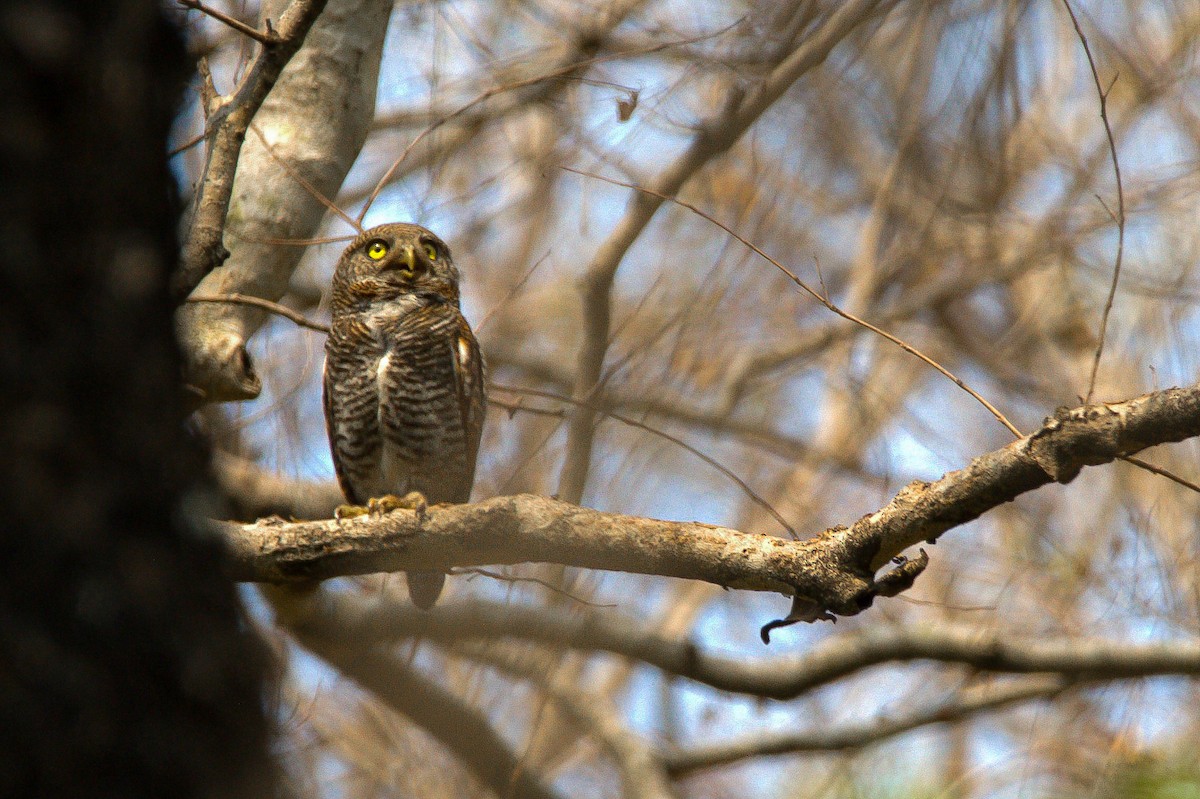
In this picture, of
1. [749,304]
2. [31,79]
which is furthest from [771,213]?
[31,79]

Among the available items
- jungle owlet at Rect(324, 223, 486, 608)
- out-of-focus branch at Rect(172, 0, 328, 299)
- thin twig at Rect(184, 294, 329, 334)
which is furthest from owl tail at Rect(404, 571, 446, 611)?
out-of-focus branch at Rect(172, 0, 328, 299)

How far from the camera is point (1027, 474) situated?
2.80 m

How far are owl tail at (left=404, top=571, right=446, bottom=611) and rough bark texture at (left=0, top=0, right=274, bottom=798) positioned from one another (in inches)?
132

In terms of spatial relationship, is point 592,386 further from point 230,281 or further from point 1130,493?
point 1130,493

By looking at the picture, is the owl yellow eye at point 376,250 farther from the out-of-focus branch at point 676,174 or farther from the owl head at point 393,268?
the out-of-focus branch at point 676,174

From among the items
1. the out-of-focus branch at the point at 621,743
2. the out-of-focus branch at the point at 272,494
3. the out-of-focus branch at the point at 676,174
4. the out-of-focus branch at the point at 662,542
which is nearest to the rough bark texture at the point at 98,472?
the out-of-focus branch at the point at 662,542

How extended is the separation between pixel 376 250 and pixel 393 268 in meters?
0.18

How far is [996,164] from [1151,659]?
2.84 meters

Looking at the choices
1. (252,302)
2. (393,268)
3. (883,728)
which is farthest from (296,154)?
(883,728)

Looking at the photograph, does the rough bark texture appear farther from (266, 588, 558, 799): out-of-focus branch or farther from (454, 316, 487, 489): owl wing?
(454, 316, 487, 489): owl wing

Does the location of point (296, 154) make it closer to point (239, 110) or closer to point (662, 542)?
point (239, 110)

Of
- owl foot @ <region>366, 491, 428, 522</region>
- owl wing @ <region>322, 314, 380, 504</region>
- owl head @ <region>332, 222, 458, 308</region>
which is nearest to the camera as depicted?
owl foot @ <region>366, 491, 428, 522</region>

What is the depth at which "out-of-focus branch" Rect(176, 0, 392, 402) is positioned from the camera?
4484mm

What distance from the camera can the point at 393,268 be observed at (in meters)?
5.61
